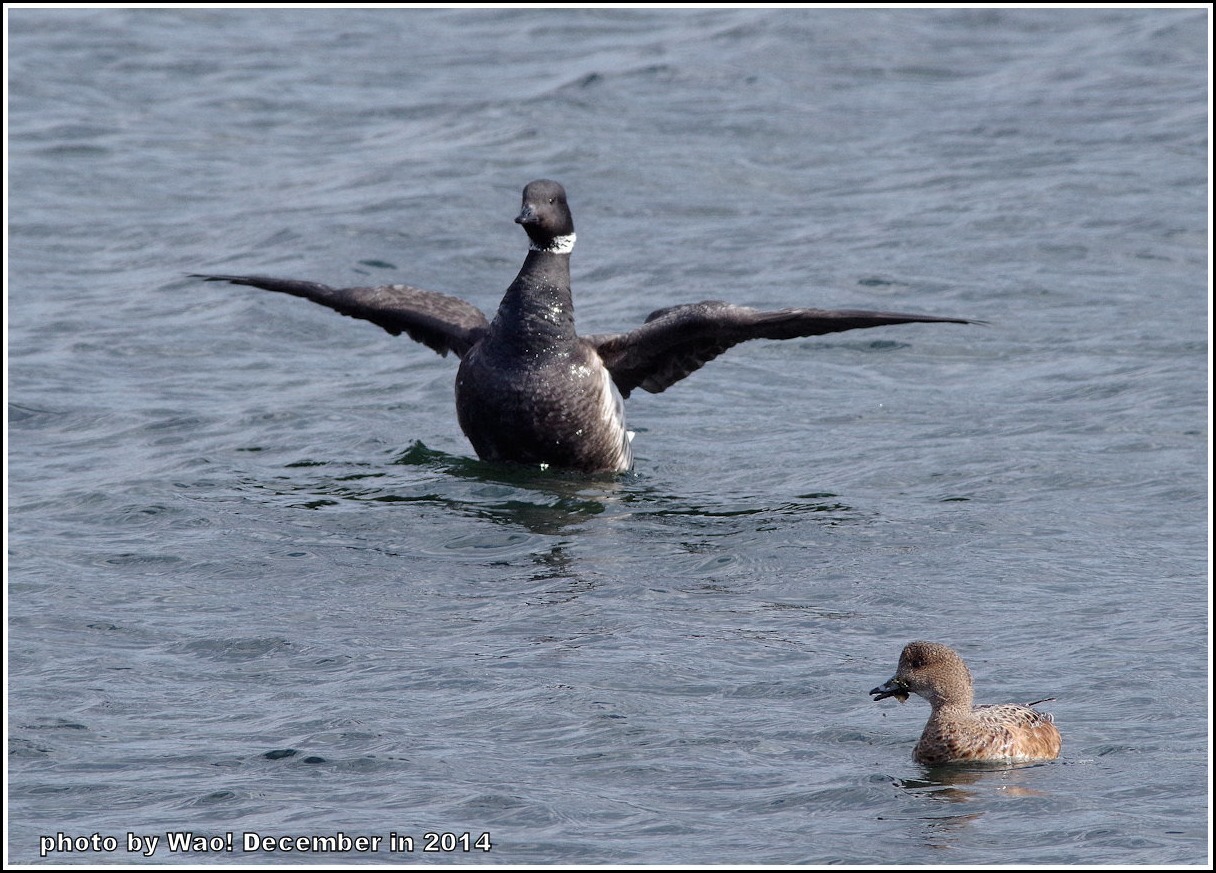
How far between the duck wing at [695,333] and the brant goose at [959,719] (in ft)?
12.5

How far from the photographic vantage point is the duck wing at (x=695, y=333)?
1209cm

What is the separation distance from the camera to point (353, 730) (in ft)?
27.2

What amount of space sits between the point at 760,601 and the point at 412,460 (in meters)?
3.97

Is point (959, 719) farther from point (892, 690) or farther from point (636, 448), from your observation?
point (636, 448)

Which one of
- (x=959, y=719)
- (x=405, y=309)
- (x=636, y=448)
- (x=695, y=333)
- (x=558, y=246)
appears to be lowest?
(x=959, y=719)

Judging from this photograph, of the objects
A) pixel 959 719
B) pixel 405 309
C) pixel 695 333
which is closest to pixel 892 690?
pixel 959 719

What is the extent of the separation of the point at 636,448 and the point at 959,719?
6.22 m

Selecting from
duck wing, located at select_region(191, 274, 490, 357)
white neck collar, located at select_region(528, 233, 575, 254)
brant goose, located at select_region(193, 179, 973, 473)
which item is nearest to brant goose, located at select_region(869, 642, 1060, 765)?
brant goose, located at select_region(193, 179, 973, 473)

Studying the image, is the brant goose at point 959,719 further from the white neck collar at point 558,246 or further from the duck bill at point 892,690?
the white neck collar at point 558,246

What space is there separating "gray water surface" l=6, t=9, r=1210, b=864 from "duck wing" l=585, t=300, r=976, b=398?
0.77m

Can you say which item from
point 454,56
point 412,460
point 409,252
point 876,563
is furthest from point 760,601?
point 454,56

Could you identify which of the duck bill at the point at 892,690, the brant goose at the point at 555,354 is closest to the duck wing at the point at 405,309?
the brant goose at the point at 555,354

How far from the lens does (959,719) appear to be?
801cm

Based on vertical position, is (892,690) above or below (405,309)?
below
